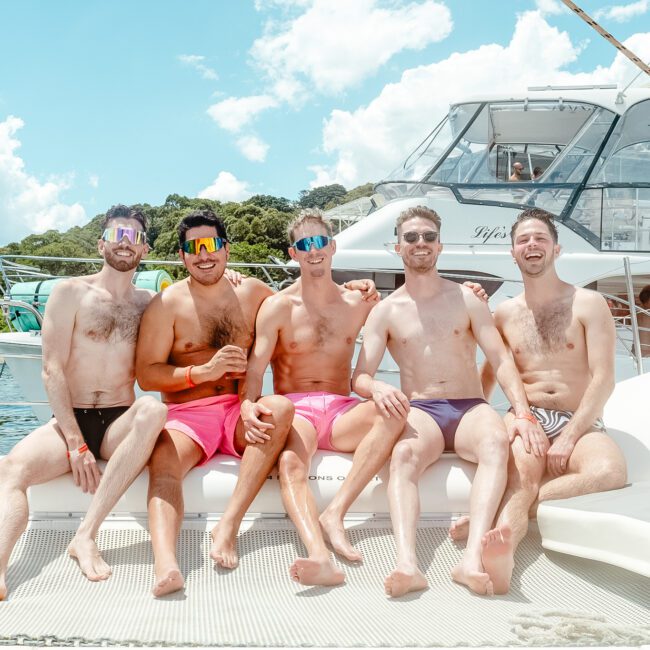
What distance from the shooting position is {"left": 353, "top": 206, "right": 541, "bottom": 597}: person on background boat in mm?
2758

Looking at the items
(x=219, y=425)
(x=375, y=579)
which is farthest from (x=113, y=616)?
(x=219, y=425)

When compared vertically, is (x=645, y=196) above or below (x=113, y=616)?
above

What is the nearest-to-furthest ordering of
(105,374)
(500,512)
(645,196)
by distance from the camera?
(500,512) < (105,374) < (645,196)

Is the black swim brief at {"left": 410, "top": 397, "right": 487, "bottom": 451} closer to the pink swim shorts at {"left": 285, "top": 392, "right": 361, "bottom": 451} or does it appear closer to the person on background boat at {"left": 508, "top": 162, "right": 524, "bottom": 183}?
the pink swim shorts at {"left": 285, "top": 392, "right": 361, "bottom": 451}

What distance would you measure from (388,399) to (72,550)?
1445 millimetres

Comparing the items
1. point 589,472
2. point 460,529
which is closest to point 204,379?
point 460,529

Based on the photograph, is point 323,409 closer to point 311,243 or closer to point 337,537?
point 337,537

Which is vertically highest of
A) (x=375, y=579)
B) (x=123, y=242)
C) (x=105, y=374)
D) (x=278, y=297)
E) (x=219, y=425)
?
(x=123, y=242)

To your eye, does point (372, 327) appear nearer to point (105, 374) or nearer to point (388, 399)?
point (388, 399)

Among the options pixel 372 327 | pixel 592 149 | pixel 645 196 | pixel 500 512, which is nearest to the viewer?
pixel 500 512

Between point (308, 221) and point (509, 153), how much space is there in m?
6.01

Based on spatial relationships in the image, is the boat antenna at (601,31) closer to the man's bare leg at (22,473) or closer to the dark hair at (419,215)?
the dark hair at (419,215)

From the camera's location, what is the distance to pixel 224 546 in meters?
2.68

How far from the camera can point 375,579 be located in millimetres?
2564
